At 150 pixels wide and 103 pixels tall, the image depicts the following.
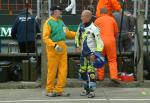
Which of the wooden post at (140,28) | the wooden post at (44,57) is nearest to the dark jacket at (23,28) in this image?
the wooden post at (44,57)

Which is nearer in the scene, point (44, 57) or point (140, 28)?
point (44, 57)

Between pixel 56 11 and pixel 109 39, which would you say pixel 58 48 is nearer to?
pixel 56 11

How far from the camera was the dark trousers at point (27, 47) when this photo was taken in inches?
585

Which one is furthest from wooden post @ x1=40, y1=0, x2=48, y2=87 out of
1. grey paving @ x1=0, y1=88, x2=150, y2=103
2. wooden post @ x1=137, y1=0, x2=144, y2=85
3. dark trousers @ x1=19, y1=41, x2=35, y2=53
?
wooden post @ x1=137, y1=0, x2=144, y2=85

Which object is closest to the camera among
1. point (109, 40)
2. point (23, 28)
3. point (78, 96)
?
point (78, 96)

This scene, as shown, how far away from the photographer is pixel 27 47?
14719 millimetres

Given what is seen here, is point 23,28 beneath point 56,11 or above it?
beneath

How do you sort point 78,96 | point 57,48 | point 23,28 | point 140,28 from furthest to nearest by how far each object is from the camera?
1. point 23,28
2. point 140,28
3. point 78,96
4. point 57,48

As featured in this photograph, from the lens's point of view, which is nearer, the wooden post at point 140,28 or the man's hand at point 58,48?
A: the man's hand at point 58,48

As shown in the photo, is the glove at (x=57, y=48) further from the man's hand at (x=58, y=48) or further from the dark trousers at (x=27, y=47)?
the dark trousers at (x=27, y=47)

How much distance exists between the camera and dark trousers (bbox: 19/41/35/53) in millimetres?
14855

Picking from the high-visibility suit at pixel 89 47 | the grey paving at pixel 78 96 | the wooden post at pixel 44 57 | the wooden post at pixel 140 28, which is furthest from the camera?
the wooden post at pixel 140 28

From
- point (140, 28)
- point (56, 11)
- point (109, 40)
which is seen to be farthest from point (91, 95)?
point (140, 28)

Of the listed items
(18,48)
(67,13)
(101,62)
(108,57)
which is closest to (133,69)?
(108,57)
